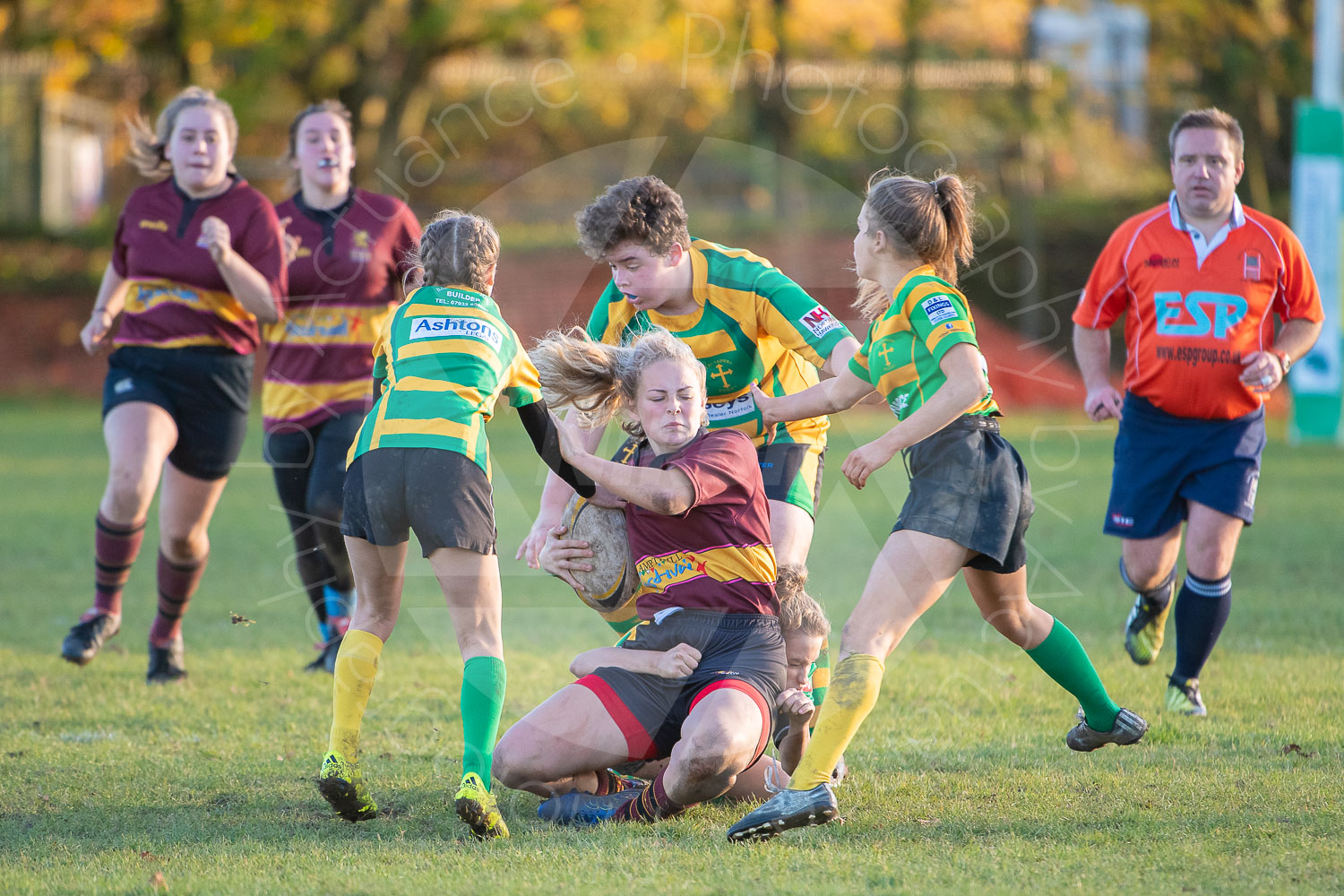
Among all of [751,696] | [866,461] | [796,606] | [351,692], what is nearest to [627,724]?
[751,696]

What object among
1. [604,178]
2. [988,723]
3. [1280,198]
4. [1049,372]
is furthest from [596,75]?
[988,723]

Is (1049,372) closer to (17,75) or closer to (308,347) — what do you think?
(308,347)

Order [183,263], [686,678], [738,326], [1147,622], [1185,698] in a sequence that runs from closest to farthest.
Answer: [686,678], [738,326], [1185,698], [1147,622], [183,263]

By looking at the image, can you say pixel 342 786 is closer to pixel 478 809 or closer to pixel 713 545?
pixel 478 809

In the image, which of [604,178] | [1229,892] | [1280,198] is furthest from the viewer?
[604,178]

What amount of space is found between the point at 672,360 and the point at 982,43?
83.2ft

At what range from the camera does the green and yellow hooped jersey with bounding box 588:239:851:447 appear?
171 inches

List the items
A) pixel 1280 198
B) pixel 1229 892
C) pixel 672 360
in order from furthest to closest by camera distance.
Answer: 1. pixel 1280 198
2. pixel 672 360
3. pixel 1229 892

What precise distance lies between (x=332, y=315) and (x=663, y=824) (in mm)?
3300

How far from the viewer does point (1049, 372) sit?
73.2 feet

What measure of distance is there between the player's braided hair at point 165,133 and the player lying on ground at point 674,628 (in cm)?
272

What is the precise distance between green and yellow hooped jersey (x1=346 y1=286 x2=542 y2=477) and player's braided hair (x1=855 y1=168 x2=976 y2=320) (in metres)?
1.20

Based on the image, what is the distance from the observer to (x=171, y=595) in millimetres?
5855

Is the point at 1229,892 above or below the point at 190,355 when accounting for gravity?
below
